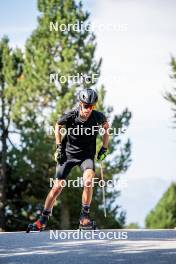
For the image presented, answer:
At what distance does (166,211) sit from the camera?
142 ft

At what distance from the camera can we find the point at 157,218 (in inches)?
1713

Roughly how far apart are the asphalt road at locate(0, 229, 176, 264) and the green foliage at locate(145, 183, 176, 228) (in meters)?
34.5

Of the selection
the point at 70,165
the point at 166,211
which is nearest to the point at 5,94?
the point at 166,211

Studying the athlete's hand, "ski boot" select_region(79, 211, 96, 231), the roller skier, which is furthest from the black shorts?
"ski boot" select_region(79, 211, 96, 231)

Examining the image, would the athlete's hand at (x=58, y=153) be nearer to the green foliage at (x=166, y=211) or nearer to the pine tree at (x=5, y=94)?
the pine tree at (x=5, y=94)

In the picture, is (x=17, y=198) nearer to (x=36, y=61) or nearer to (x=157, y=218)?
(x=36, y=61)

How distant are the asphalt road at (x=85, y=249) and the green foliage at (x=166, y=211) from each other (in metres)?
34.5

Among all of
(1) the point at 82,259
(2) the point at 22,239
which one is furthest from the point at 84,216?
(1) the point at 82,259

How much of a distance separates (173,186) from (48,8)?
771 inches

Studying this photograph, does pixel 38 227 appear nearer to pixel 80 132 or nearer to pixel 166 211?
pixel 80 132

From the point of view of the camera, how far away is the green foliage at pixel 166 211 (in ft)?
139

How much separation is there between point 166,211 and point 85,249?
3741 cm

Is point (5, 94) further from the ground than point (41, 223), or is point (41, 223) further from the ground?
point (5, 94)

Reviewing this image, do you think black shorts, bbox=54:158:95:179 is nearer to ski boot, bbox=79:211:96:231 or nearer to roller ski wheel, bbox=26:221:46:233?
ski boot, bbox=79:211:96:231
